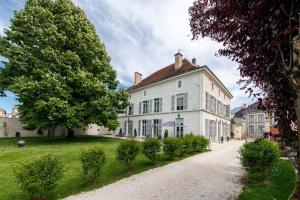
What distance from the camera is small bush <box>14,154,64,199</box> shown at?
529 centimetres

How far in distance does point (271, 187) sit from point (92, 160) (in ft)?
17.7

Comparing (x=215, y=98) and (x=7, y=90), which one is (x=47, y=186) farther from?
(x=215, y=98)

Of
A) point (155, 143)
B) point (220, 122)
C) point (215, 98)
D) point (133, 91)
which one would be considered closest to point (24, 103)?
point (155, 143)

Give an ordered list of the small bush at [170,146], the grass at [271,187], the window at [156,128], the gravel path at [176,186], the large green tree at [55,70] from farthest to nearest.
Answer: the window at [156,128] → the large green tree at [55,70] → the small bush at [170,146] → the gravel path at [176,186] → the grass at [271,187]

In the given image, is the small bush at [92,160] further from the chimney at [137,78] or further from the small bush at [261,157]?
the chimney at [137,78]

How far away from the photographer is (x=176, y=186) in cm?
659

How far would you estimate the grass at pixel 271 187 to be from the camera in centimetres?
561

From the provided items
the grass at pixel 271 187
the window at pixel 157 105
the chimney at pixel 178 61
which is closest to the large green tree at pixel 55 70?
the window at pixel 157 105

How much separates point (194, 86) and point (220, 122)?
821cm

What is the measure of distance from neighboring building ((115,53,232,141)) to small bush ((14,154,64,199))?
1493 centimetres

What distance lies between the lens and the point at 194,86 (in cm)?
2212

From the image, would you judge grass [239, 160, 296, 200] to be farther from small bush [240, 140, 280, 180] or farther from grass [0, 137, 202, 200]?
grass [0, 137, 202, 200]

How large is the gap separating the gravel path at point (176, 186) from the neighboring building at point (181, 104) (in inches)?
453

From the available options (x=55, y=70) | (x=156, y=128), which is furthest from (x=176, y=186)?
(x=156, y=128)
